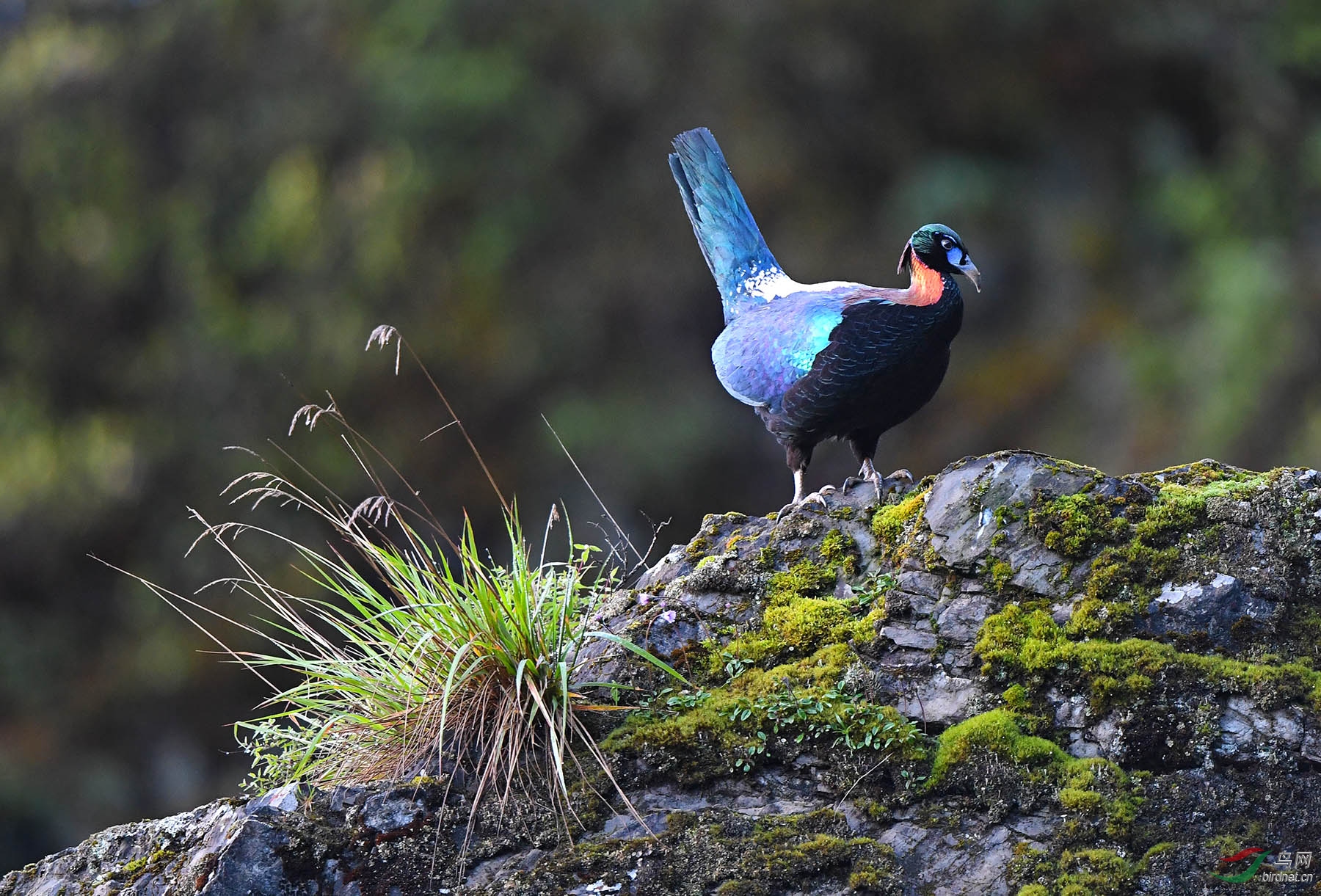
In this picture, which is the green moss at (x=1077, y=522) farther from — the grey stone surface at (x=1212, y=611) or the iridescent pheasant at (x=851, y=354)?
the iridescent pheasant at (x=851, y=354)

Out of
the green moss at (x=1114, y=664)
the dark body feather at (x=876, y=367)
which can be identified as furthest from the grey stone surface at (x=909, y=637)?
the dark body feather at (x=876, y=367)

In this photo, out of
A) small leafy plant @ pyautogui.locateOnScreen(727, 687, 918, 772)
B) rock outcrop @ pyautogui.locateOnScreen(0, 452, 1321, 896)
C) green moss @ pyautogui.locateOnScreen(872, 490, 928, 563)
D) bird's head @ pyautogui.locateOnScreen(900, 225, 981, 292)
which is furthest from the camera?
bird's head @ pyautogui.locateOnScreen(900, 225, 981, 292)

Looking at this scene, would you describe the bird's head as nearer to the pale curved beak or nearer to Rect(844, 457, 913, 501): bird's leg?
the pale curved beak

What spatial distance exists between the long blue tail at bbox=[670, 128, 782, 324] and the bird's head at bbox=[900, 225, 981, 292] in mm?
906

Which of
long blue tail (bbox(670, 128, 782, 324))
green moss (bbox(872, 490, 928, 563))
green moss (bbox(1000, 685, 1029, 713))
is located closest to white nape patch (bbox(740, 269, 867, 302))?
long blue tail (bbox(670, 128, 782, 324))

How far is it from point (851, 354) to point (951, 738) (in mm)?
1534

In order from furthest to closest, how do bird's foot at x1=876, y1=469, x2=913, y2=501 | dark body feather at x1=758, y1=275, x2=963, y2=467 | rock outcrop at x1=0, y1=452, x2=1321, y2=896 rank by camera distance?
dark body feather at x1=758, y1=275, x2=963, y2=467 < bird's foot at x1=876, y1=469, x2=913, y2=501 < rock outcrop at x1=0, y1=452, x2=1321, y2=896

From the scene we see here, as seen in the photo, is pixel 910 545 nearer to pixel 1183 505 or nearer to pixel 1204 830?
pixel 1183 505

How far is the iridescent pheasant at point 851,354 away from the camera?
164 inches

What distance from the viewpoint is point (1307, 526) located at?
3.21m

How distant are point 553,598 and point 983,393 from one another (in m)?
9.04

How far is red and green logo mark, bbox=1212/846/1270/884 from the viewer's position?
8.68 feet

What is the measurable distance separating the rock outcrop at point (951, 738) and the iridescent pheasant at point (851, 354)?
0.61 m

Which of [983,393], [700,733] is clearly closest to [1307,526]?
[700,733]
